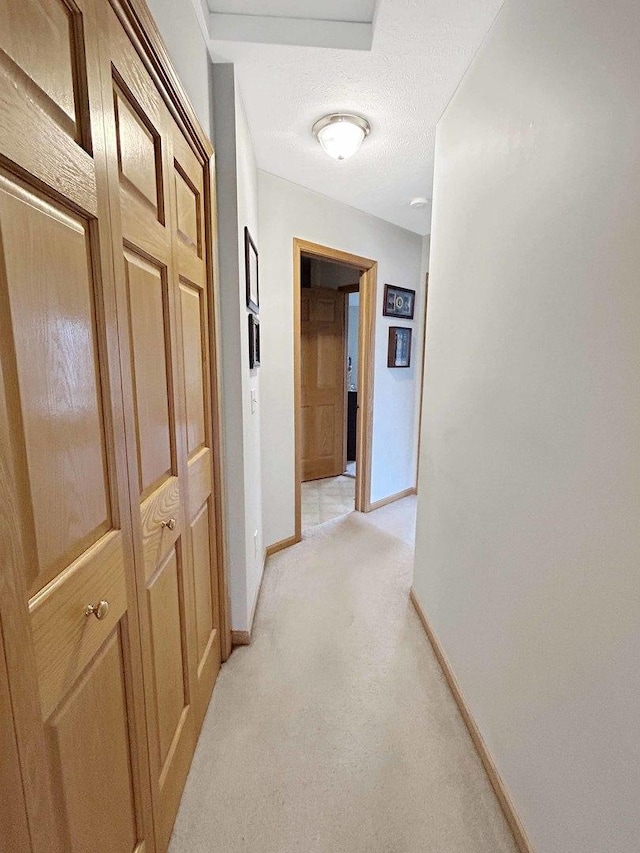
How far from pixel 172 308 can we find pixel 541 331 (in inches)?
39.3

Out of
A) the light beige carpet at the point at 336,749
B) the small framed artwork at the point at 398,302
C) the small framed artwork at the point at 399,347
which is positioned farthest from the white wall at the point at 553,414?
the small framed artwork at the point at 399,347

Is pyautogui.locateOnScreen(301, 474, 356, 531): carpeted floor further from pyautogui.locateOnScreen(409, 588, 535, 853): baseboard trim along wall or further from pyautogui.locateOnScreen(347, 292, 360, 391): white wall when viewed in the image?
pyautogui.locateOnScreen(347, 292, 360, 391): white wall

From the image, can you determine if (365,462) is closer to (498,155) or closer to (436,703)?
(436,703)

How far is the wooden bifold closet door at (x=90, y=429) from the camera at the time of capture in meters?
0.53

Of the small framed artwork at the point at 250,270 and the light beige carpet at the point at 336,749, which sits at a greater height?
the small framed artwork at the point at 250,270

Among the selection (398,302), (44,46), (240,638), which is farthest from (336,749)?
(398,302)

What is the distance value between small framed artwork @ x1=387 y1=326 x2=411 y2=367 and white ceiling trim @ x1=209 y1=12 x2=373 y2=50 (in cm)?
208

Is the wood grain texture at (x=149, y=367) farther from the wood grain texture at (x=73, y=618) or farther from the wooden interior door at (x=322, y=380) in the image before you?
the wooden interior door at (x=322, y=380)

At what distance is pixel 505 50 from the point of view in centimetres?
124

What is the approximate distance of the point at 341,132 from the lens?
1803 mm

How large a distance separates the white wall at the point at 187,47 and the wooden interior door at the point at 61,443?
1.71 feet

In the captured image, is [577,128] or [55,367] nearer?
[55,367]

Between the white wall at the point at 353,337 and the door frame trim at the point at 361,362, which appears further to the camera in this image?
the white wall at the point at 353,337

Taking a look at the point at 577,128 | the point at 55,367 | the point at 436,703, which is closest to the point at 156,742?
the point at 55,367
